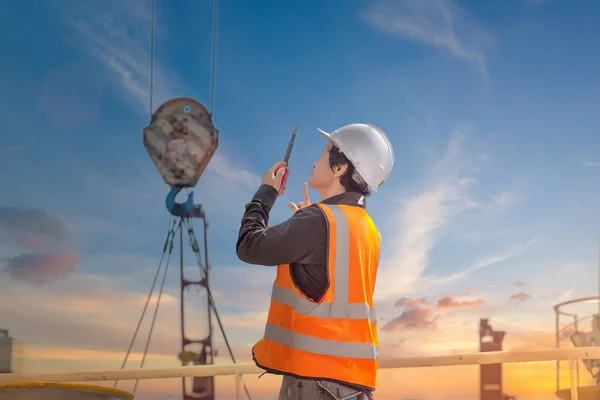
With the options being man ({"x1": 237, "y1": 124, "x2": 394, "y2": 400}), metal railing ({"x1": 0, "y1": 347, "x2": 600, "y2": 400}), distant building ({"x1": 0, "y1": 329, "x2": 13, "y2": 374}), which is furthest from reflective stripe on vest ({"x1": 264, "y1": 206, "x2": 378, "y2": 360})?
distant building ({"x1": 0, "y1": 329, "x2": 13, "y2": 374})

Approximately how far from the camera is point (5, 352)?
21.6 feet

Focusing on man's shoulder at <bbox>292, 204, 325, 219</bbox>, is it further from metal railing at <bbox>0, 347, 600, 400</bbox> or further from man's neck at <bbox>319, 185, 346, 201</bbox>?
metal railing at <bbox>0, 347, 600, 400</bbox>

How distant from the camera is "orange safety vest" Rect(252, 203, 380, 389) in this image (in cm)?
201

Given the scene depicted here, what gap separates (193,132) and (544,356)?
6.71 metres

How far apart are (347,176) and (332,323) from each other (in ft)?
1.98

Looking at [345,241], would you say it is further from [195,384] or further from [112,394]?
[195,384]

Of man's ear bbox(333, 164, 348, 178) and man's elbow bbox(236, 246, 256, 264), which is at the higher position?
man's ear bbox(333, 164, 348, 178)

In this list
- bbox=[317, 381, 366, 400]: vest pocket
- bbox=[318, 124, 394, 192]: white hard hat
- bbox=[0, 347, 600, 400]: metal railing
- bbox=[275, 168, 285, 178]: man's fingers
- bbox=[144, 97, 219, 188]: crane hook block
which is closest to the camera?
bbox=[317, 381, 366, 400]: vest pocket

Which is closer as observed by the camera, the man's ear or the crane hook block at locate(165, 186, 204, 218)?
the man's ear

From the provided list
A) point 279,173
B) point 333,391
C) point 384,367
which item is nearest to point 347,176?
point 279,173

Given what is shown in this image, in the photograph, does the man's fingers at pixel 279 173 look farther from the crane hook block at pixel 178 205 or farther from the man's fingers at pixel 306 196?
the crane hook block at pixel 178 205

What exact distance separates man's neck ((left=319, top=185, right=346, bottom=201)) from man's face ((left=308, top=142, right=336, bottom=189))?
0.02 metres

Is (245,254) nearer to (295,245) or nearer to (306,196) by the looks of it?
(295,245)

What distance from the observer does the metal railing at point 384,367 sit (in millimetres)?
3088
